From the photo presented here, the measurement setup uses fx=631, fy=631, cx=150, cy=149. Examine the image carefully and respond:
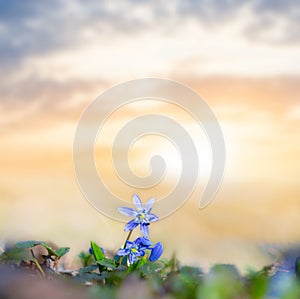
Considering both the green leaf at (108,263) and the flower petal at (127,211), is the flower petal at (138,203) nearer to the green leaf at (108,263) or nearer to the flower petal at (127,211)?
the flower petal at (127,211)

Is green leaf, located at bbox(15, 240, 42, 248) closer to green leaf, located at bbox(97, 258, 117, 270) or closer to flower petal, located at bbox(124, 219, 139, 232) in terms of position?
green leaf, located at bbox(97, 258, 117, 270)

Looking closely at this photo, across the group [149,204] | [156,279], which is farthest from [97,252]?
[156,279]

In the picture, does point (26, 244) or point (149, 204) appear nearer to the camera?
point (26, 244)

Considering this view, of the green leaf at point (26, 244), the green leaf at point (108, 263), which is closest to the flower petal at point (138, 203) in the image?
the green leaf at point (108, 263)

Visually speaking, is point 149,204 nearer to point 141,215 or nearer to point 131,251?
point 141,215

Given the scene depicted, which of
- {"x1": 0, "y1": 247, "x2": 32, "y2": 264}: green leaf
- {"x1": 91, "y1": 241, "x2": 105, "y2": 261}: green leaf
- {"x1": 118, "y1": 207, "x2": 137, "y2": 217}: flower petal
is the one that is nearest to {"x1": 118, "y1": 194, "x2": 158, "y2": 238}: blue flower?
{"x1": 118, "y1": 207, "x2": 137, "y2": 217}: flower petal
